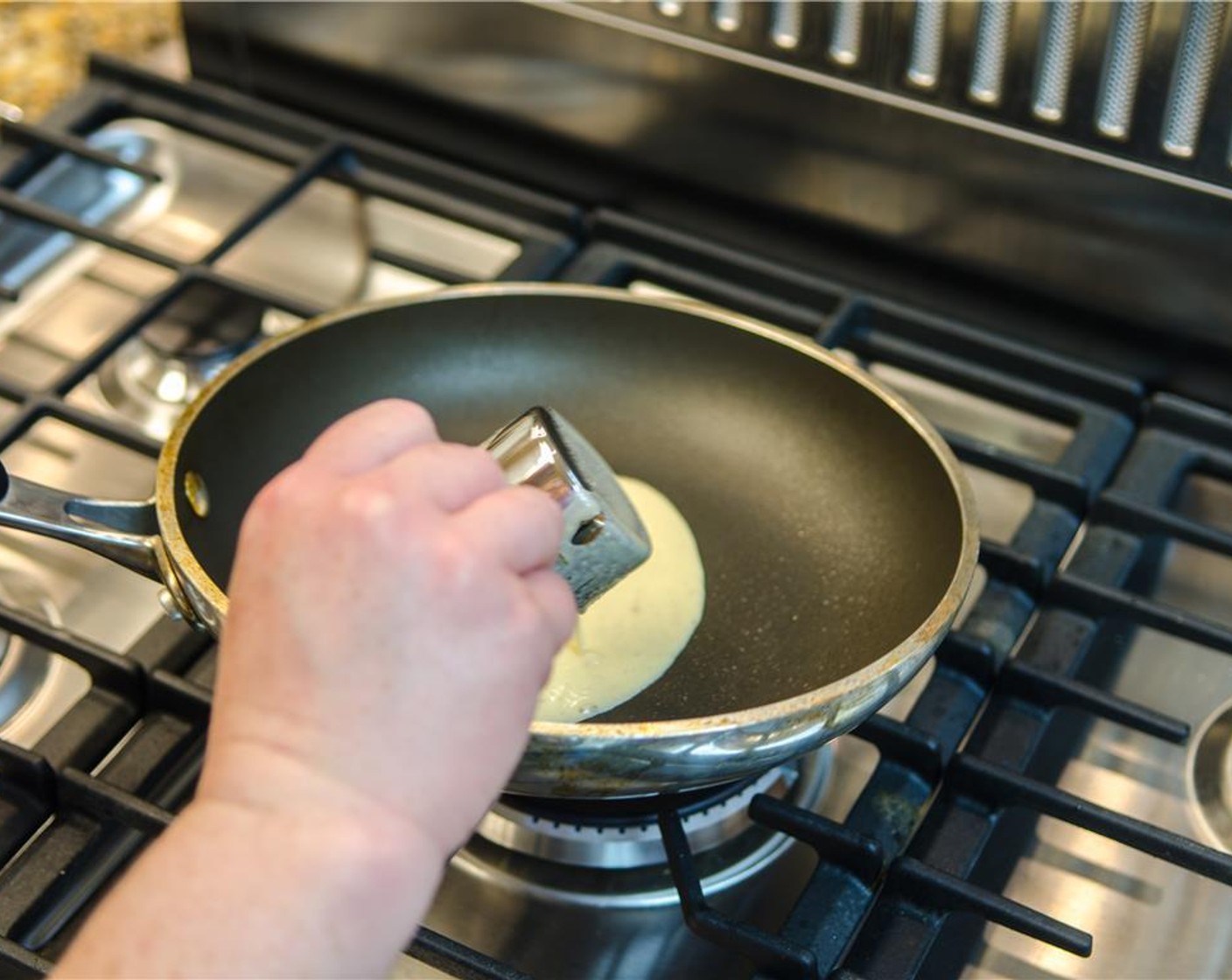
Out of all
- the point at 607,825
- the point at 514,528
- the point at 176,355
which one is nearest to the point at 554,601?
the point at 514,528

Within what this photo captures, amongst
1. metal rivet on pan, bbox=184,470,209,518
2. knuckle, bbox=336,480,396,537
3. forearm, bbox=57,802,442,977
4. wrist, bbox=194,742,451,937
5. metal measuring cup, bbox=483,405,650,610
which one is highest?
metal measuring cup, bbox=483,405,650,610

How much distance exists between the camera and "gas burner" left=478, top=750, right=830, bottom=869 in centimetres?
52

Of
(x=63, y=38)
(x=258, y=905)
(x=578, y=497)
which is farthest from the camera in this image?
(x=63, y=38)

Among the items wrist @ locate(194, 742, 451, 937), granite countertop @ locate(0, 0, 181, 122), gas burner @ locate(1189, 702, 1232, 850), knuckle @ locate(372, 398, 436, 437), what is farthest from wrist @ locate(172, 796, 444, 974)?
granite countertop @ locate(0, 0, 181, 122)

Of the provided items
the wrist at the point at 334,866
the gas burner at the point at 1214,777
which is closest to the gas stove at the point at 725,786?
the gas burner at the point at 1214,777

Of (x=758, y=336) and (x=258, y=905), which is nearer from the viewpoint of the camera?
(x=258, y=905)

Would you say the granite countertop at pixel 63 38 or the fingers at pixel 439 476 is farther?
the granite countertop at pixel 63 38

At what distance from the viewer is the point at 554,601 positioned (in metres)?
0.40

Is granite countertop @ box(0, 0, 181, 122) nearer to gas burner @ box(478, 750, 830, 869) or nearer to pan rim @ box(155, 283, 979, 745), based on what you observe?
pan rim @ box(155, 283, 979, 745)

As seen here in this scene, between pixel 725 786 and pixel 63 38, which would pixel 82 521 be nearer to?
pixel 725 786

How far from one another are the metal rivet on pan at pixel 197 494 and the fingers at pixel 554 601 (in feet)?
0.62

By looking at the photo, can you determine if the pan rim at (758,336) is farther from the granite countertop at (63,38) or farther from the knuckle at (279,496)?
the granite countertop at (63,38)

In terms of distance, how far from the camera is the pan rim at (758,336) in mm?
433

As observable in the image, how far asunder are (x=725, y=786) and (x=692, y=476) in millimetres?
143
